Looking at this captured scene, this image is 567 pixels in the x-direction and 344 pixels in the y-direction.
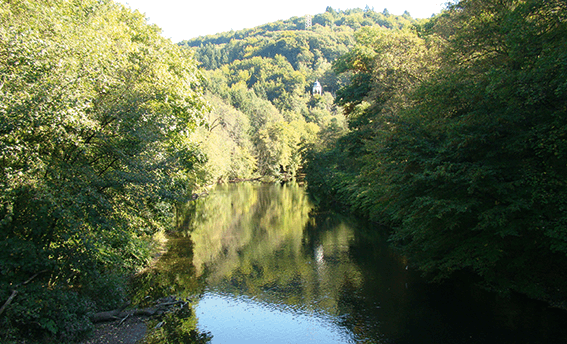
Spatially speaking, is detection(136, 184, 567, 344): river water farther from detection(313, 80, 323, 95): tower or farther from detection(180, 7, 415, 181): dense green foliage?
detection(313, 80, 323, 95): tower

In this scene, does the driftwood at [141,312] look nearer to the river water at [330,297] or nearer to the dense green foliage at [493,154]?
the river water at [330,297]

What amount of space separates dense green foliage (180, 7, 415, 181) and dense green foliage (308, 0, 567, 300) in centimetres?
2325

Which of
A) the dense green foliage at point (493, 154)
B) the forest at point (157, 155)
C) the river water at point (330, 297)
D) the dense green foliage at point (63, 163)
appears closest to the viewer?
the dense green foliage at point (63, 163)

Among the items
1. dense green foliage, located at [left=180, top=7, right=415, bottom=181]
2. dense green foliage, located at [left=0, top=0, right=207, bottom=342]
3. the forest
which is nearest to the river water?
the forest

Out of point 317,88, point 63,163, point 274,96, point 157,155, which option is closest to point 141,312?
point 157,155

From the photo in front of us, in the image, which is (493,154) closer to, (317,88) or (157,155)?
(157,155)

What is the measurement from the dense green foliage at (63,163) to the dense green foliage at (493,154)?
26.2ft

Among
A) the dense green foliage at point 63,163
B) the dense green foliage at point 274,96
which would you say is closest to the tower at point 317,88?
the dense green foliage at point 274,96

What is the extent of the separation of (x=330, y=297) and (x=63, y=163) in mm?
9494

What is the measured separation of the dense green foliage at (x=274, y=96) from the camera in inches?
2802

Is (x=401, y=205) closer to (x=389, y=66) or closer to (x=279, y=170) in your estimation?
(x=389, y=66)

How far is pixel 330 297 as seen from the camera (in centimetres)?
1327

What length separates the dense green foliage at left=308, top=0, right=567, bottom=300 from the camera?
9.56m

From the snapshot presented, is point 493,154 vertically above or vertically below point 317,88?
below
